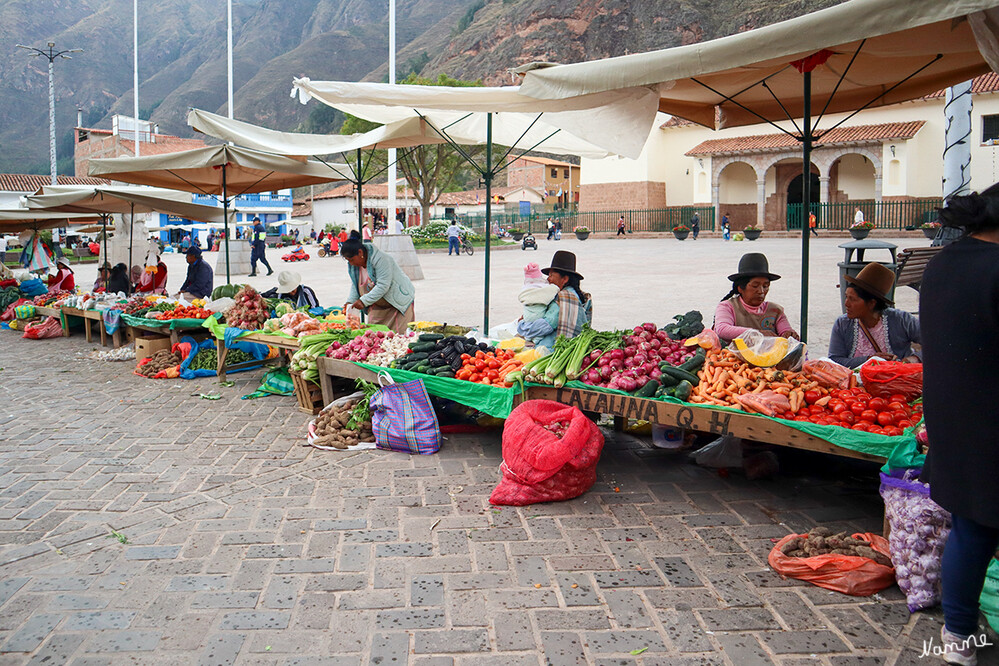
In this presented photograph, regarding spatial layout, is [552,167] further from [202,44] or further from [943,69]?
[202,44]

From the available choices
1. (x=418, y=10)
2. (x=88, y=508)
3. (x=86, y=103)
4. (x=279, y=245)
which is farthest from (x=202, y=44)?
(x=88, y=508)

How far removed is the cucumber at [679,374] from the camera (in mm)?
4105

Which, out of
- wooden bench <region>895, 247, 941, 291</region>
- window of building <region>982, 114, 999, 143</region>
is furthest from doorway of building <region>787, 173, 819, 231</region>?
wooden bench <region>895, 247, 941, 291</region>

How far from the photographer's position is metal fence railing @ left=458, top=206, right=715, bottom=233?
38.9 m

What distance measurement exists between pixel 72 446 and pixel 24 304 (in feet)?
28.7

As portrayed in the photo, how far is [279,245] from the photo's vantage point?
45.3 meters

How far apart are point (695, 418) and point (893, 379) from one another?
39.0 inches

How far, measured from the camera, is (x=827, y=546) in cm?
326

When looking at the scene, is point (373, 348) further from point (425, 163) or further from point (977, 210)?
point (425, 163)

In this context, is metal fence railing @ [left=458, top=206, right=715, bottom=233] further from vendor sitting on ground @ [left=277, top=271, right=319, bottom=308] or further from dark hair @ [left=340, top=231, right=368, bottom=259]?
dark hair @ [left=340, top=231, right=368, bottom=259]

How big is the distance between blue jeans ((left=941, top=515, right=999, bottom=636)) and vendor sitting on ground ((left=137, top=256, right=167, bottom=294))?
10.8 meters

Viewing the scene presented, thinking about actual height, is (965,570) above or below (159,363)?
below

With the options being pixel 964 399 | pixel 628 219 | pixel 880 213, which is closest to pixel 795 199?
pixel 880 213

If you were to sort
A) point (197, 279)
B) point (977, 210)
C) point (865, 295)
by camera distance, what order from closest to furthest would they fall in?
1. point (977, 210)
2. point (865, 295)
3. point (197, 279)
